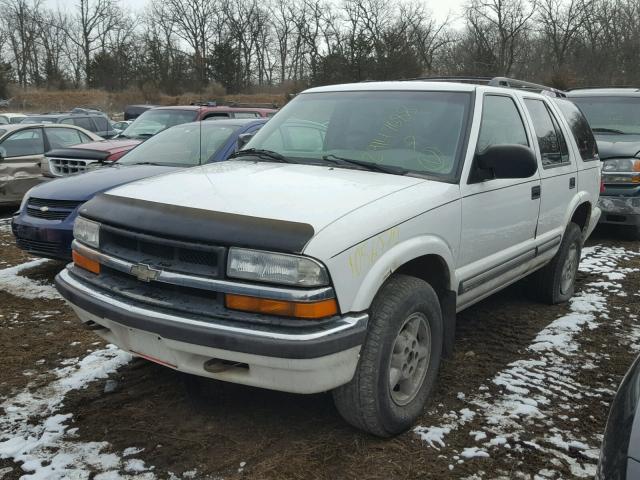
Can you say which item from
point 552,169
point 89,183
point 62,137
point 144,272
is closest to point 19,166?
point 62,137

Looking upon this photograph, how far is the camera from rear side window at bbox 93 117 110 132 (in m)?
17.0

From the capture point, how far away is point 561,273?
5.05m

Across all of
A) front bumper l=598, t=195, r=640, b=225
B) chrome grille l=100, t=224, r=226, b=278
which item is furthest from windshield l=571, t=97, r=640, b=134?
chrome grille l=100, t=224, r=226, b=278

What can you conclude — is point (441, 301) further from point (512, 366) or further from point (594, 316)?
point (594, 316)

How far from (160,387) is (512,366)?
2.27 metres

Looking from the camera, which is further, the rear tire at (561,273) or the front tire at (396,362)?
the rear tire at (561,273)

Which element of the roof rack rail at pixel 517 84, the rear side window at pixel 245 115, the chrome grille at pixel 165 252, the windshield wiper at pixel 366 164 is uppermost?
the roof rack rail at pixel 517 84

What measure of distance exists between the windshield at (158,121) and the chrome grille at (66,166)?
1.80 meters

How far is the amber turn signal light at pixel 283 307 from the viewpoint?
2406 millimetres

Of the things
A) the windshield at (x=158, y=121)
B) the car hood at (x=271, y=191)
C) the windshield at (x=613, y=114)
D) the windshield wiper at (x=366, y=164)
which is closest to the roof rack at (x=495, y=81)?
the windshield wiper at (x=366, y=164)

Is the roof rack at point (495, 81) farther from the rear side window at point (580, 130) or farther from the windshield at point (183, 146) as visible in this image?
the windshield at point (183, 146)

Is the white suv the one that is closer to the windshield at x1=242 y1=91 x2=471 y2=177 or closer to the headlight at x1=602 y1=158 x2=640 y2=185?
the windshield at x1=242 y1=91 x2=471 y2=177

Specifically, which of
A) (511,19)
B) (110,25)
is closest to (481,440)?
(511,19)

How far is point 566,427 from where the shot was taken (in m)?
3.12
